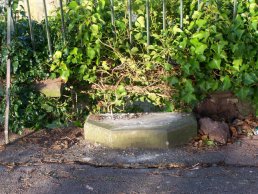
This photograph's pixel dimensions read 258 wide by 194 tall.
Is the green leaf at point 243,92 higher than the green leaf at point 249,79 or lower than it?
lower

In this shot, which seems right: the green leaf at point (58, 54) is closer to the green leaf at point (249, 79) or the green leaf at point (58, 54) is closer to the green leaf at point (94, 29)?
the green leaf at point (94, 29)

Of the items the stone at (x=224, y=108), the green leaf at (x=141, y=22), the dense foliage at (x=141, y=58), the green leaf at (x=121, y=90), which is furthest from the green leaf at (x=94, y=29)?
the stone at (x=224, y=108)

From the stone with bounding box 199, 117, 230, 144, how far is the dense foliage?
0.79ft

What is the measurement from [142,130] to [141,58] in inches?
30.8

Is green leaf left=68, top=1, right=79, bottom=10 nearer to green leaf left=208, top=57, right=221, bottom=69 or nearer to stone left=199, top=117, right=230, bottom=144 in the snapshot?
green leaf left=208, top=57, right=221, bottom=69

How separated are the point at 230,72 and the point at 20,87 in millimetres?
1972

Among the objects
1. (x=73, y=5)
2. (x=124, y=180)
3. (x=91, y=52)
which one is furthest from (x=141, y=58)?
(x=124, y=180)

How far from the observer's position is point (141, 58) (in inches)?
179

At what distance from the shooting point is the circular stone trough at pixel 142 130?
4.13m

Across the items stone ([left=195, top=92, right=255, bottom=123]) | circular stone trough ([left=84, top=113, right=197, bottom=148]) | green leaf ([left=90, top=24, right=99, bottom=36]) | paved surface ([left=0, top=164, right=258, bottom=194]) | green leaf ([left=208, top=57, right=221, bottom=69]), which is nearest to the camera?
paved surface ([left=0, top=164, right=258, bottom=194])

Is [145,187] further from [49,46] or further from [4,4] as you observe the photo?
[4,4]

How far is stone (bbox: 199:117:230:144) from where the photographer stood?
4.23 m

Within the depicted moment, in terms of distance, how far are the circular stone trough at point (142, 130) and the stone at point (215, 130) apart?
87 mm

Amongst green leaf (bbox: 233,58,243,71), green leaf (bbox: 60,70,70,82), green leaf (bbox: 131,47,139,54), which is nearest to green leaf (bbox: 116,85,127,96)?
green leaf (bbox: 131,47,139,54)
